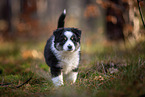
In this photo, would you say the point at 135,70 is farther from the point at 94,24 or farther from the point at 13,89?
the point at 94,24

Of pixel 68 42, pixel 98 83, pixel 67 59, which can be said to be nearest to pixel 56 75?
pixel 67 59

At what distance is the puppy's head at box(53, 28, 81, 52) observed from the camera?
275 cm

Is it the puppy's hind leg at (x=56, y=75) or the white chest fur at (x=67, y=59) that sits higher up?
the white chest fur at (x=67, y=59)

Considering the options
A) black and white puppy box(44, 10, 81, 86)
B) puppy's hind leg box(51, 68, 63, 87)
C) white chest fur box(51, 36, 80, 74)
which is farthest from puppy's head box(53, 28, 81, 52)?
puppy's hind leg box(51, 68, 63, 87)

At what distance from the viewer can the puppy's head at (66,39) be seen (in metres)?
2.75

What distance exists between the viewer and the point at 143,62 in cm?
260

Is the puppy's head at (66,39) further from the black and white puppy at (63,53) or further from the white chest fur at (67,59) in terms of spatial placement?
the white chest fur at (67,59)

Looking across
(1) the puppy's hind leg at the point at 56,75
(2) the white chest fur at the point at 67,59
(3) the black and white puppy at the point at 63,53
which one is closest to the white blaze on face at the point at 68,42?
(3) the black and white puppy at the point at 63,53

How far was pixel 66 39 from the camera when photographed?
9.27 feet

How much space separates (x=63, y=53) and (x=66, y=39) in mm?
286

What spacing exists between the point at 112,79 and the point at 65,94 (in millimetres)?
877

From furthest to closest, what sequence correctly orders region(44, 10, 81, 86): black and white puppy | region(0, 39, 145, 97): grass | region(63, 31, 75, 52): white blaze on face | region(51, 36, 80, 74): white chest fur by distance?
region(51, 36, 80, 74): white chest fur → region(44, 10, 81, 86): black and white puppy → region(63, 31, 75, 52): white blaze on face → region(0, 39, 145, 97): grass

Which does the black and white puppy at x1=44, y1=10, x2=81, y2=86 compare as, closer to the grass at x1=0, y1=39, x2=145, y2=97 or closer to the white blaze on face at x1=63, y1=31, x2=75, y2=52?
the white blaze on face at x1=63, y1=31, x2=75, y2=52

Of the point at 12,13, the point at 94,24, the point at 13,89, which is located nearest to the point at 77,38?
the point at 13,89
